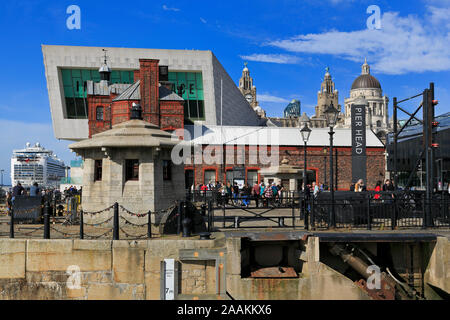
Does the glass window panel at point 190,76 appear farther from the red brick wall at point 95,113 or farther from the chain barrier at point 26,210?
the chain barrier at point 26,210

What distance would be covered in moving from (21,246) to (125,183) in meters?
3.24

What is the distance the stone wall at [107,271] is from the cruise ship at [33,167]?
421 ft

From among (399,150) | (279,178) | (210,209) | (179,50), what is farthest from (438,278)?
(179,50)

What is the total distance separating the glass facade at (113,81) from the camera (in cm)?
4978

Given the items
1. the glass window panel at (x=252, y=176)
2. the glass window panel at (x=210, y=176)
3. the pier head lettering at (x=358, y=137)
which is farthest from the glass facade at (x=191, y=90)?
the pier head lettering at (x=358, y=137)

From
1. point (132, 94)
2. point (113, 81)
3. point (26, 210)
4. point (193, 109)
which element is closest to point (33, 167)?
point (113, 81)

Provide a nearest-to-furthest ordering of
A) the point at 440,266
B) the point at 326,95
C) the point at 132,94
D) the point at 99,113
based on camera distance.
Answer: the point at 440,266 < the point at 132,94 < the point at 99,113 < the point at 326,95

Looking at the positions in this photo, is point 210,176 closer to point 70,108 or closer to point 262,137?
point 262,137

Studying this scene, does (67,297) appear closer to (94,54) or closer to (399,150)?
(399,150)

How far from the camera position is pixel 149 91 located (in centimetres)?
3822

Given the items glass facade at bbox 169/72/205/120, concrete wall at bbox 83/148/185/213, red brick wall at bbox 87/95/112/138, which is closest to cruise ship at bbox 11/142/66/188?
glass facade at bbox 169/72/205/120

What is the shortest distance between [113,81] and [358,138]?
30.4 meters
